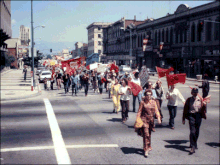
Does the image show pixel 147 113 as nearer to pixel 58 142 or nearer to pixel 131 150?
pixel 131 150

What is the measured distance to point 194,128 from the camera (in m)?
8.39

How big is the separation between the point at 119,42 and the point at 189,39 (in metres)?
40.5

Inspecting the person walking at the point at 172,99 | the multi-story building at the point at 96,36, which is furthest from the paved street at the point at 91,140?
the multi-story building at the point at 96,36

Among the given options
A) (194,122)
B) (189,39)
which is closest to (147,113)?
(194,122)

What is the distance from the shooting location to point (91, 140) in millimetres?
9992

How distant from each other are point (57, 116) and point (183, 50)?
39.2 m

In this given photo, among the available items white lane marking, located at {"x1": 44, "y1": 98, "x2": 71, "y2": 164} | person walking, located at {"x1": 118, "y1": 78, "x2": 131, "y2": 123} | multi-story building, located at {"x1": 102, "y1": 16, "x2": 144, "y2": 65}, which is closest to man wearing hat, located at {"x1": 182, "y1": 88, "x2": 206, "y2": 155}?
white lane marking, located at {"x1": 44, "y1": 98, "x2": 71, "y2": 164}

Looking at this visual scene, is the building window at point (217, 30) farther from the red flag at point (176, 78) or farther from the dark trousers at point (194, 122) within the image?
the red flag at point (176, 78)

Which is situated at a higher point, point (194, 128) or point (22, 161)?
point (194, 128)

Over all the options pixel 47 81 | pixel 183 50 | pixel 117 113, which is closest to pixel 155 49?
pixel 183 50

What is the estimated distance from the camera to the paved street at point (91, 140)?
827cm

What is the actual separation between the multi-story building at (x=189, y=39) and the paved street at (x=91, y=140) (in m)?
26.1

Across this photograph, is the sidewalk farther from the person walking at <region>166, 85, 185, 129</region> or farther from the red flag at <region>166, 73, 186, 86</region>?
the red flag at <region>166, 73, 186, 86</region>

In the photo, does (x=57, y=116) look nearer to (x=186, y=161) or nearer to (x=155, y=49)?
(x=186, y=161)
